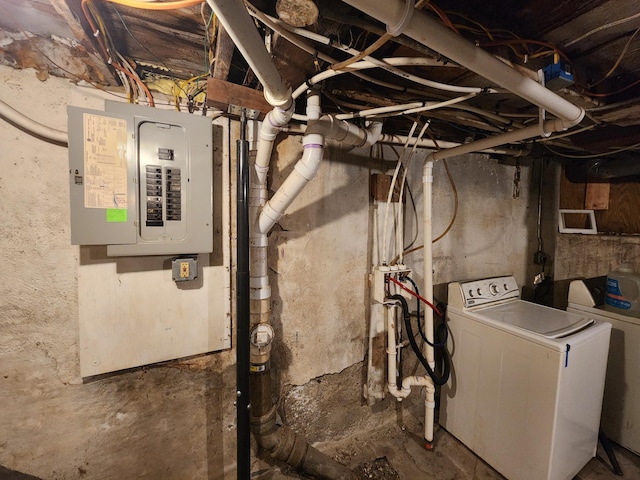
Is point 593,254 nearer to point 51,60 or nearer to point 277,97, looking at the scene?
point 277,97

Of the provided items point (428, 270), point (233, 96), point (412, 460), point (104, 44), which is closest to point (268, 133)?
point (233, 96)

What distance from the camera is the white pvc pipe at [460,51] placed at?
0.52 metres

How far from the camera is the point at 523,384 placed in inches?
56.7

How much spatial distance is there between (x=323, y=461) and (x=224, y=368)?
746 mm

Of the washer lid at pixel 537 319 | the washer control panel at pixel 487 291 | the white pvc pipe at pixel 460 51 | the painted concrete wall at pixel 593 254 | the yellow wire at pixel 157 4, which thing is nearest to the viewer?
the white pvc pipe at pixel 460 51

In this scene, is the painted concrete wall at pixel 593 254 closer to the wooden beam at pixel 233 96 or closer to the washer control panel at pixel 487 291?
the washer control panel at pixel 487 291

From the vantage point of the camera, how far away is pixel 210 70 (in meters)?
1.11

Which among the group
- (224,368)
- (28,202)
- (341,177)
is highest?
(341,177)

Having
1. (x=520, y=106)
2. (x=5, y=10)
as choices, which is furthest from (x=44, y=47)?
(x=520, y=106)

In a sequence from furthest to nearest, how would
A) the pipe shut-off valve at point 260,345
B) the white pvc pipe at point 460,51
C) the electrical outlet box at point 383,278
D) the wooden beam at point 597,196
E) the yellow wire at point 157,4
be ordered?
the wooden beam at point 597,196, the electrical outlet box at point 383,278, the pipe shut-off valve at point 260,345, the yellow wire at point 157,4, the white pvc pipe at point 460,51

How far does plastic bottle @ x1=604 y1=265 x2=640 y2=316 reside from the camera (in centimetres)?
168

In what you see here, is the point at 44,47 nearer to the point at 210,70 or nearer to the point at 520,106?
the point at 210,70

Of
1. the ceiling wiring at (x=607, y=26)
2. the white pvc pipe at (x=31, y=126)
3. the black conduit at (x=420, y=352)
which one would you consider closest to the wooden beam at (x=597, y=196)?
the black conduit at (x=420, y=352)

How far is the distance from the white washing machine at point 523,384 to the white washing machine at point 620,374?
283 millimetres
